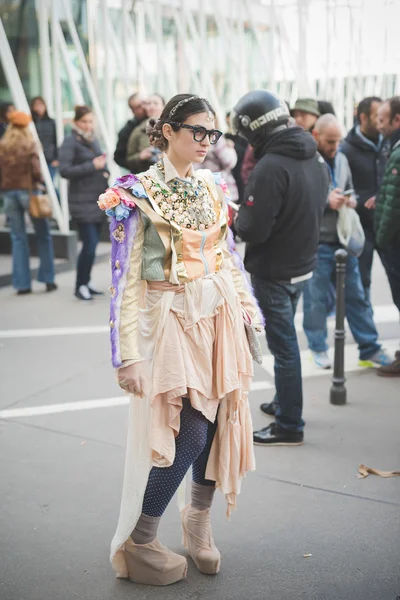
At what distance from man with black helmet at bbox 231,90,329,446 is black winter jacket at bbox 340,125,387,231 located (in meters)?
2.06

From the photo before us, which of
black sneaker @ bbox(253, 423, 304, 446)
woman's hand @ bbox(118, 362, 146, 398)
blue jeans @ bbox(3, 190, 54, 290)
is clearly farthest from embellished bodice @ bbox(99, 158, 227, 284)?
blue jeans @ bbox(3, 190, 54, 290)

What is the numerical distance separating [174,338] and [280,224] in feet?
5.04

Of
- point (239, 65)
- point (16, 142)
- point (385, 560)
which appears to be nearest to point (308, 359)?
point (385, 560)

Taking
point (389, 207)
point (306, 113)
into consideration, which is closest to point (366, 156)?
point (306, 113)

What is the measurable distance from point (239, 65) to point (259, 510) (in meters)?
15.6

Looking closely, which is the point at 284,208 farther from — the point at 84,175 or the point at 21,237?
the point at 21,237

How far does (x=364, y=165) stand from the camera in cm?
634

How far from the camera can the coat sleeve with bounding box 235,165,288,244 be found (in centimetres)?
402

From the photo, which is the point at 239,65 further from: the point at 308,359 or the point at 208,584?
the point at 208,584

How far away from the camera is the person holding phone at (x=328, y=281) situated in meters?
5.78

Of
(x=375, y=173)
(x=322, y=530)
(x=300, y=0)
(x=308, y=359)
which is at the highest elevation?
(x=300, y=0)

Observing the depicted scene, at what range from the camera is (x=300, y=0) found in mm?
17266

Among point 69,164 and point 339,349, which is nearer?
point 339,349

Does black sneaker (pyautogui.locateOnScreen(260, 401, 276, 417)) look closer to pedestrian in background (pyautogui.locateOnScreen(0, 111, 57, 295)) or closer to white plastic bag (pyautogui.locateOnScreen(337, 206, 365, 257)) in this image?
white plastic bag (pyautogui.locateOnScreen(337, 206, 365, 257))
